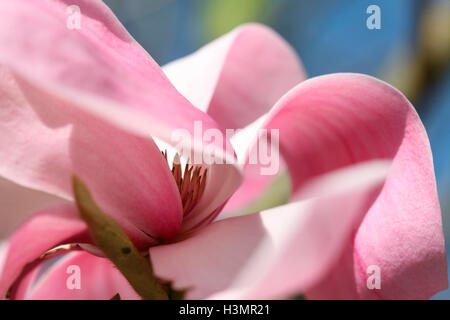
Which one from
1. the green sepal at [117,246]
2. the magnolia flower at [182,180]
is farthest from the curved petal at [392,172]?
the green sepal at [117,246]

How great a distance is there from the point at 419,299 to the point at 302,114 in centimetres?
14

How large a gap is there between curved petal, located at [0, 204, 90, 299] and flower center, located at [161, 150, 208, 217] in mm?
83

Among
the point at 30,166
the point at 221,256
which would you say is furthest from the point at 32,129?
the point at 221,256

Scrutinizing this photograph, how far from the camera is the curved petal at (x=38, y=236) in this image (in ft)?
1.10

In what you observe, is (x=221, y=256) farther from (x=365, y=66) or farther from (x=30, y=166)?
(x=365, y=66)

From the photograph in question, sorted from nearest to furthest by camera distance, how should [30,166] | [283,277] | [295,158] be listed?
[283,277] → [30,166] → [295,158]

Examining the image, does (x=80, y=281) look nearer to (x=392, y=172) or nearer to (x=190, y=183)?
(x=190, y=183)

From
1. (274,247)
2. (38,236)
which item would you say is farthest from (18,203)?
(274,247)

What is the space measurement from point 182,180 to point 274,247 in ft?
0.56

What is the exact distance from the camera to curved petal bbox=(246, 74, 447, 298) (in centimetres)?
36

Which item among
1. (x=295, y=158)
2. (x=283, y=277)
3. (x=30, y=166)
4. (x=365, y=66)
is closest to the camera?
(x=283, y=277)

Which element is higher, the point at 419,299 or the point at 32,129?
the point at 32,129

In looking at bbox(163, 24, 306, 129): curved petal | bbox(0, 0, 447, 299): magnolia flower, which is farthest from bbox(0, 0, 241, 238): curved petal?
bbox(163, 24, 306, 129): curved petal
